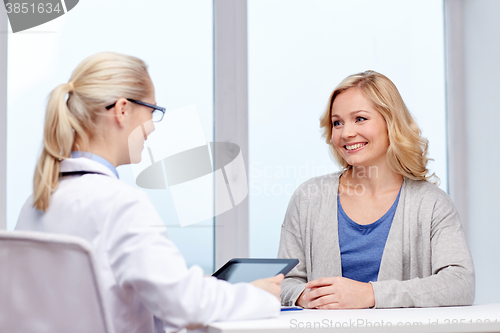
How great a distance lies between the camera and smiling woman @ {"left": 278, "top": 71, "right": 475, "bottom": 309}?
145 cm

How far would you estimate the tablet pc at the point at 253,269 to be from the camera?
107 centimetres

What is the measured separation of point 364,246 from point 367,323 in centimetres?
67

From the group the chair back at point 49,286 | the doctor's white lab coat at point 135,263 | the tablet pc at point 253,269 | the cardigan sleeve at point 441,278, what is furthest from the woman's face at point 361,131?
the chair back at point 49,286

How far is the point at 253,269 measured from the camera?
3.69ft

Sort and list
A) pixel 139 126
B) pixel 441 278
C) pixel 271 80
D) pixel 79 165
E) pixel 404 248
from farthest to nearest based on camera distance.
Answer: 1. pixel 271 80
2. pixel 404 248
3. pixel 441 278
4. pixel 139 126
5. pixel 79 165

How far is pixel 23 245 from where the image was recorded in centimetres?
75

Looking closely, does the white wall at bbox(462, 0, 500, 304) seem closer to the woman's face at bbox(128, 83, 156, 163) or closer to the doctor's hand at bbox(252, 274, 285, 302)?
Answer: the doctor's hand at bbox(252, 274, 285, 302)

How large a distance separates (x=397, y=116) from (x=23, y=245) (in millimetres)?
1253

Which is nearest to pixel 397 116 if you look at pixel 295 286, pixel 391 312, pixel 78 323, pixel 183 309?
pixel 295 286

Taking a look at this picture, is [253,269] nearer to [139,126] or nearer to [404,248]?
[139,126]

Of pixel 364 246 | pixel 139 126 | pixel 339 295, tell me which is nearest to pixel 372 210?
pixel 364 246

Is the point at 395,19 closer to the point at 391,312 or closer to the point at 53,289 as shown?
the point at 391,312

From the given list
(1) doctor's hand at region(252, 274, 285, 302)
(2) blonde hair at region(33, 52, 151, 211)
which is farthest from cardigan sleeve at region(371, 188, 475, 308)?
(2) blonde hair at region(33, 52, 151, 211)

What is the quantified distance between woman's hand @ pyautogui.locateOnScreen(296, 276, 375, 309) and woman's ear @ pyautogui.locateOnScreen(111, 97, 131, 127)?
0.62 metres
